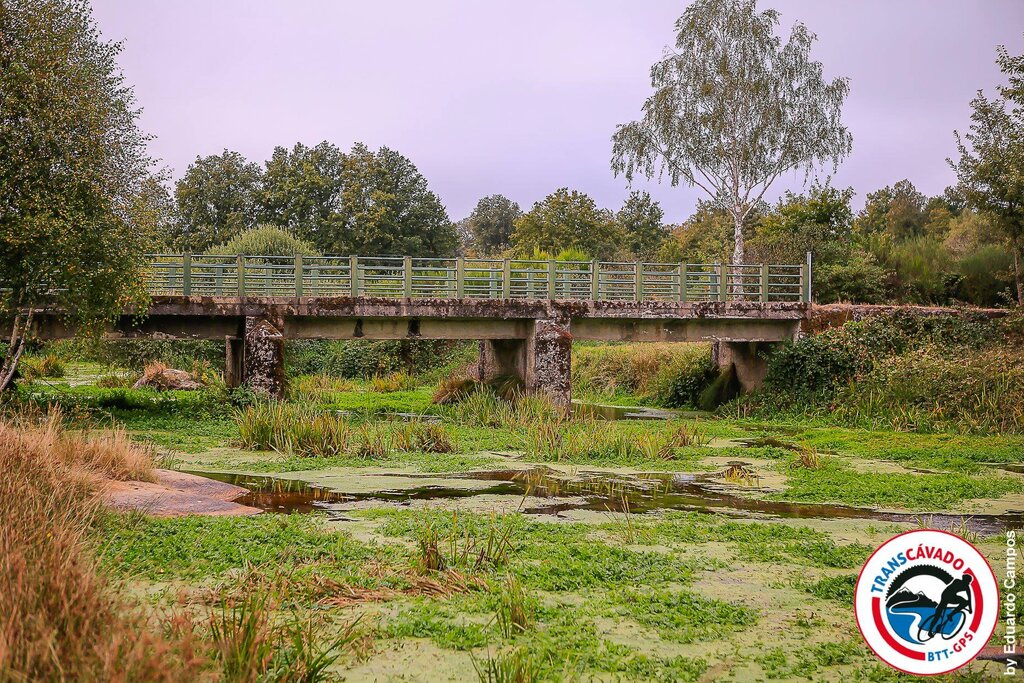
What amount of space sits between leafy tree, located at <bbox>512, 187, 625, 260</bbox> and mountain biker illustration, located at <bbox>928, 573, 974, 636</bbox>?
151 feet

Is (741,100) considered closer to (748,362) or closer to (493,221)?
(748,362)

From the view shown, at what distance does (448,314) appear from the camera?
23.3 m

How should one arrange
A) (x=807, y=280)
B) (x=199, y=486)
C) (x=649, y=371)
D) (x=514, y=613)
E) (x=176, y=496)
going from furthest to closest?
(x=649, y=371)
(x=807, y=280)
(x=199, y=486)
(x=176, y=496)
(x=514, y=613)

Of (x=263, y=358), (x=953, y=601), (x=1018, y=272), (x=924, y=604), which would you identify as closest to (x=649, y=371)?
(x=1018, y=272)

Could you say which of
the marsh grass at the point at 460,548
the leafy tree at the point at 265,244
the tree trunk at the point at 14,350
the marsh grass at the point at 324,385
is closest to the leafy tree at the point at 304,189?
the leafy tree at the point at 265,244

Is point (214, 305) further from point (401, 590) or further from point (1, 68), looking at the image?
point (401, 590)

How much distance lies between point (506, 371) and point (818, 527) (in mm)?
16703

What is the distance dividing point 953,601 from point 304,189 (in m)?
47.8

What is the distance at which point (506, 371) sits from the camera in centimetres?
2658

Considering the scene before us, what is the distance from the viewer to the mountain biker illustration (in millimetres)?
4992

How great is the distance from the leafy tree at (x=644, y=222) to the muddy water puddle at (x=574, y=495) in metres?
47.3

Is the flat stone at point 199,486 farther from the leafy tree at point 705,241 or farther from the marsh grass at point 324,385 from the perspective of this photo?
the leafy tree at point 705,241

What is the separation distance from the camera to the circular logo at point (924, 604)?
16.3 feet

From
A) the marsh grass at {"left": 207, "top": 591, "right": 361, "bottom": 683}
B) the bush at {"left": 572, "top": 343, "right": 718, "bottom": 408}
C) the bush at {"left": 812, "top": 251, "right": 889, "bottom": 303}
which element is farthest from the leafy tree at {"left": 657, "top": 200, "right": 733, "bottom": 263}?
the marsh grass at {"left": 207, "top": 591, "right": 361, "bottom": 683}
